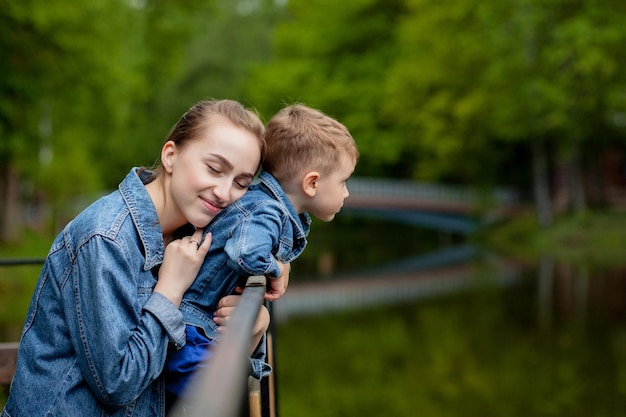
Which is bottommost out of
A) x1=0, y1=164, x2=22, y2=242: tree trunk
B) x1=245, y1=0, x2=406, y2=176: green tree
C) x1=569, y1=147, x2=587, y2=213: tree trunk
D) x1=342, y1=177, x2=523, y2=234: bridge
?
x1=342, y1=177, x2=523, y2=234: bridge

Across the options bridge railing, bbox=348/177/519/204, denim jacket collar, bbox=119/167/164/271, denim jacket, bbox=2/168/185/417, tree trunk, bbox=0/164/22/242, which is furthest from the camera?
bridge railing, bbox=348/177/519/204

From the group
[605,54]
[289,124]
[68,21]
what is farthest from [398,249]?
[289,124]

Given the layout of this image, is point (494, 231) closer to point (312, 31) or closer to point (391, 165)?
point (391, 165)

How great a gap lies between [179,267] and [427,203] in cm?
2770

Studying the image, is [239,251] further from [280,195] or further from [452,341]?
[452,341]

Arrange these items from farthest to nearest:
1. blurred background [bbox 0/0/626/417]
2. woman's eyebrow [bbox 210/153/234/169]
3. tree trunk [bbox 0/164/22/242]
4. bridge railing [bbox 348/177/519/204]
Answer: bridge railing [bbox 348/177/519/204] → tree trunk [bbox 0/164/22/242] → blurred background [bbox 0/0/626/417] → woman's eyebrow [bbox 210/153/234/169]

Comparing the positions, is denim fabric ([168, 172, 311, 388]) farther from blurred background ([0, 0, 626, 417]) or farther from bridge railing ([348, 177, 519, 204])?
bridge railing ([348, 177, 519, 204])

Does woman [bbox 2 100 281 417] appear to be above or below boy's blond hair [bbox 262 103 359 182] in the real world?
below

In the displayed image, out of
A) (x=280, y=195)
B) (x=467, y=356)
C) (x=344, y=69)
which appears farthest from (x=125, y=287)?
(x=344, y=69)

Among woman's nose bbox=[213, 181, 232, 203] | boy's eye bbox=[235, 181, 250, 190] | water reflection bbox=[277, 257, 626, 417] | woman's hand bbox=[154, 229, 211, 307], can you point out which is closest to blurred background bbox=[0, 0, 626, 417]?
water reflection bbox=[277, 257, 626, 417]

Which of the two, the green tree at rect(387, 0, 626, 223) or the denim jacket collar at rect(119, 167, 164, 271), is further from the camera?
the green tree at rect(387, 0, 626, 223)

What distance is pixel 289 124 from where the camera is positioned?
96.0 inches

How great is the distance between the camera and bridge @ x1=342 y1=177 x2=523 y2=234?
28.5 meters

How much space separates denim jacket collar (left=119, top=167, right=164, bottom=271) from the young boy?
0.14 m
